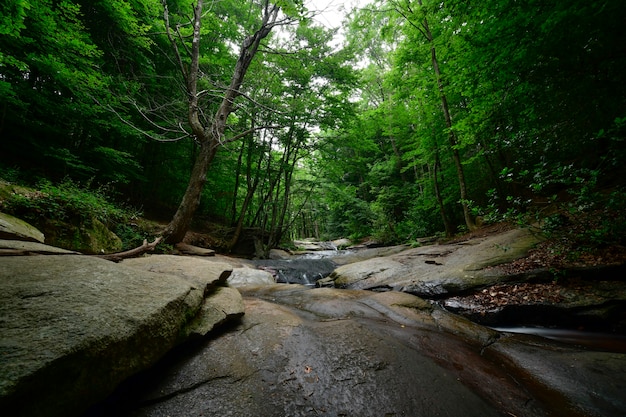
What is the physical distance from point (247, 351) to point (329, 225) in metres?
25.5

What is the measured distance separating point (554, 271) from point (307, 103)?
9.67m

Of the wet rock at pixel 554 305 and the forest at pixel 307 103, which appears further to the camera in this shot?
the forest at pixel 307 103

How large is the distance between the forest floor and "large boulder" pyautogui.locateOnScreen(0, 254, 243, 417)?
473cm

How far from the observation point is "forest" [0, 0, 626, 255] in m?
4.02

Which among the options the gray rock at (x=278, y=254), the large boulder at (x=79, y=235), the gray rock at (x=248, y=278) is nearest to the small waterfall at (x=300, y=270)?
the gray rock at (x=248, y=278)

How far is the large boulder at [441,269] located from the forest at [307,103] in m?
0.89

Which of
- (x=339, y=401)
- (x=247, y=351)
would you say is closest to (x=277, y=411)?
(x=339, y=401)

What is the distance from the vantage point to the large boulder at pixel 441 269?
4.75 m

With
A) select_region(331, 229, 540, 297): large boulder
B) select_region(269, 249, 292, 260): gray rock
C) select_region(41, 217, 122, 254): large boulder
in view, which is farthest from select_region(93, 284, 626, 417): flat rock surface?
select_region(269, 249, 292, 260): gray rock

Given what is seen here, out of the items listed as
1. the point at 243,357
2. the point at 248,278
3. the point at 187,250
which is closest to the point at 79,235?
the point at 187,250

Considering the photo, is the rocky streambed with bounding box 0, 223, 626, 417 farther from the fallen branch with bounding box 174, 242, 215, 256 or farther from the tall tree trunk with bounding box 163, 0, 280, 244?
the fallen branch with bounding box 174, 242, 215, 256

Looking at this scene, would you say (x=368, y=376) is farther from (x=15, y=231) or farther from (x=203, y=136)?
(x=203, y=136)

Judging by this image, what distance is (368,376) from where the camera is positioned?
6.53ft

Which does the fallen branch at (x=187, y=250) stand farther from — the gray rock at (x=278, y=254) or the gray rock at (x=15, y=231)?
the gray rock at (x=278, y=254)
